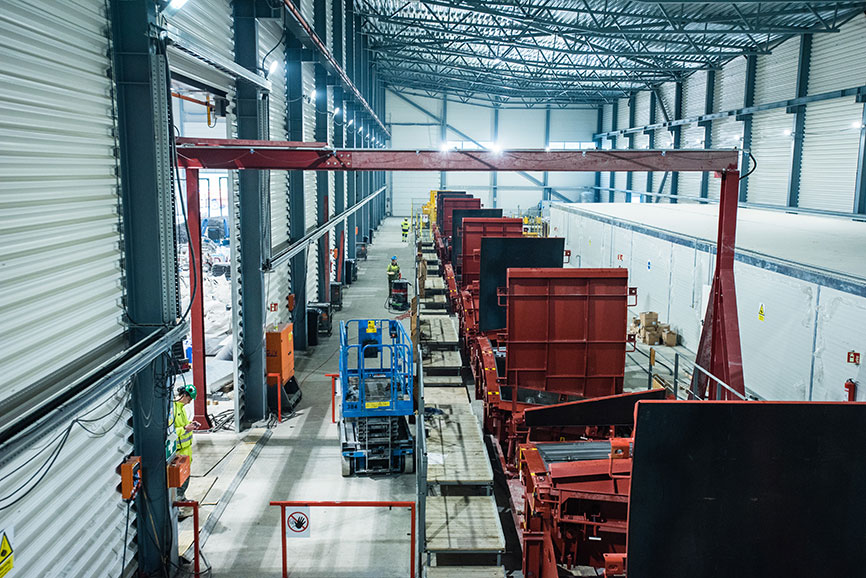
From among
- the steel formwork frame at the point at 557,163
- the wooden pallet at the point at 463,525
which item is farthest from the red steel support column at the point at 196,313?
the wooden pallet at the point at 463,525

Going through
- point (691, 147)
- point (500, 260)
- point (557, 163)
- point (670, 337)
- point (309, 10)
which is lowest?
point (670, 337)

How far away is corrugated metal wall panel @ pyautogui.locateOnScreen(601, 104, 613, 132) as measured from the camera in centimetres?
4769

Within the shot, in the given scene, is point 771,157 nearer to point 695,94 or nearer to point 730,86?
point 730,86

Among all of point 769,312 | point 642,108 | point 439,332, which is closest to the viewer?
point 769,312

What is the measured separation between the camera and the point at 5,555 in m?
4.65

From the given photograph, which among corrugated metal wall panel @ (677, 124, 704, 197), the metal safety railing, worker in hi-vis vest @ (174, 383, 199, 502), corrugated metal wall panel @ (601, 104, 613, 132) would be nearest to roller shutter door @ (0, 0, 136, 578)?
worker in hi-vis vest @ (174, 383, 199, 502)

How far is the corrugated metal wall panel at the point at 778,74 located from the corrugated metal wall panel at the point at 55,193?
82.2 ft

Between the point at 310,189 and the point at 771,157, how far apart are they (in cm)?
1883

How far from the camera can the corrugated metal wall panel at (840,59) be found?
20.7m

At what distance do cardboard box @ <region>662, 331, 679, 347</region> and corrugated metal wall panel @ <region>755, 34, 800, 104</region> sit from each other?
13.3 meters

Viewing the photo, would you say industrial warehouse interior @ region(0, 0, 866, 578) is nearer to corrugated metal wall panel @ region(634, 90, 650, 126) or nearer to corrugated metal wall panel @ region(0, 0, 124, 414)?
corrugated metal wall panel @ region(0, 0, 124, 414)

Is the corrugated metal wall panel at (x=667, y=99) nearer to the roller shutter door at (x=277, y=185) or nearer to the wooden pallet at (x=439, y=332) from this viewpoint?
the wooden pallet at (x=439, y=332)

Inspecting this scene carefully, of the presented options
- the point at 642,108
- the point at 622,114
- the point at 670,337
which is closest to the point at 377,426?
the point at 670,337

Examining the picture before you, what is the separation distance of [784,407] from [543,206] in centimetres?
4216
